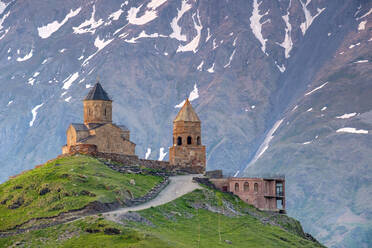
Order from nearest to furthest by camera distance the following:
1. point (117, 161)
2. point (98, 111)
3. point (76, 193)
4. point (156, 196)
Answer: point (76, 193) < point (156, 196) < point (117, 161) < point (98, 111)

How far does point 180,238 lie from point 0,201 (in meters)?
20.7

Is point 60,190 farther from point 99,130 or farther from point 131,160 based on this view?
point 99,130

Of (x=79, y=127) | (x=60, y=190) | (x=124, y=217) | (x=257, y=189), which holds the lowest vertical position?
(x=124, y=217)

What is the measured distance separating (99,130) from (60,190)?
32792 millimetres

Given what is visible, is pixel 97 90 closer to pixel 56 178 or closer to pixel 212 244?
pixel 56 178

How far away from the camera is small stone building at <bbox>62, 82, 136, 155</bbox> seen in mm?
124125

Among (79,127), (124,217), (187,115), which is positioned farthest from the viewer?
(79,127)

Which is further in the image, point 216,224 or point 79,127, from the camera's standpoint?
point 79,127

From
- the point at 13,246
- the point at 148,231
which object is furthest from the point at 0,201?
the point at 148,231

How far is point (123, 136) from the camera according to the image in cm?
13062

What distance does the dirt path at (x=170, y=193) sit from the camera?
288ft

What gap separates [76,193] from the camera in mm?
91312

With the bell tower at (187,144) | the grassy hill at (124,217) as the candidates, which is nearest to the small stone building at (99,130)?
the bell tower at (187,144)

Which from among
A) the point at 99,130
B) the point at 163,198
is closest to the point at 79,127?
the point at 99,130
